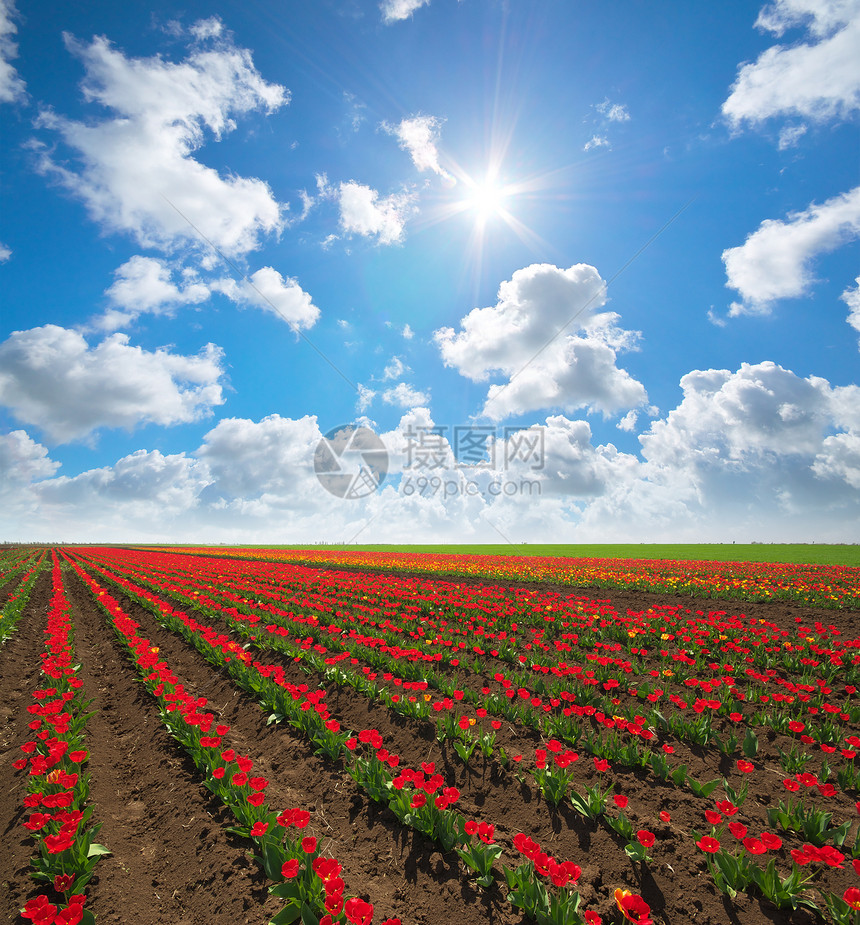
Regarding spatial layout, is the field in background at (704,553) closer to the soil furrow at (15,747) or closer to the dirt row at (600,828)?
the dirt row at (600,828)

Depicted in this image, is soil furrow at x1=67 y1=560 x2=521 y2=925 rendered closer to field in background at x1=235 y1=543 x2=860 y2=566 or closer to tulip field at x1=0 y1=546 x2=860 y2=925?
tulip field at x1=0 y1=546 x2=860 y2=925

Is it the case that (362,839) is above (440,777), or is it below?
below

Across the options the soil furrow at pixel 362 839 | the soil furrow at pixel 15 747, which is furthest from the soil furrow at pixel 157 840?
the soil furrow at pixel 362 839

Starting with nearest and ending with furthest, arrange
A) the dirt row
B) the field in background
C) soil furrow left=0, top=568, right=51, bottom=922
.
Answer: the dirt row < soil furrow left=0, top=568, right=51, bottom=922 < the field in background

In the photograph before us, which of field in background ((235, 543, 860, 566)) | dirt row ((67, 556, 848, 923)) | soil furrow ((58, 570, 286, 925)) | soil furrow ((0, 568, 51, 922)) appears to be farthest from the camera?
field in background ((235, 543, 860, 566))

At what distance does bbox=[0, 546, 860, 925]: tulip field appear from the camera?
3334mm

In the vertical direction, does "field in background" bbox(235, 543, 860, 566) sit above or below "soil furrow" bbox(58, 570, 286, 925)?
below

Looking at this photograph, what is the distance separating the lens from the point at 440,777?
13.0 feet

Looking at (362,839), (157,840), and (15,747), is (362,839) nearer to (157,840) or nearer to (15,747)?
(157,840)

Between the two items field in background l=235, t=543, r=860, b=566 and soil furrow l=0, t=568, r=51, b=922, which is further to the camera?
field in background l=235, t=543, r=860, b=566

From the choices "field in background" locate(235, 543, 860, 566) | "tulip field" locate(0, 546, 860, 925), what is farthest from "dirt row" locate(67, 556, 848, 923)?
"field in background" locate(235, 543, 860, 566)

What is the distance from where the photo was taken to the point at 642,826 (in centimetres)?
403

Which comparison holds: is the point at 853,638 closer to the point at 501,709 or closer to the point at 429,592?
the point at 501,709

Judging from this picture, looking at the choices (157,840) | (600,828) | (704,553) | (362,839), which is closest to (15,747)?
(157,840)
